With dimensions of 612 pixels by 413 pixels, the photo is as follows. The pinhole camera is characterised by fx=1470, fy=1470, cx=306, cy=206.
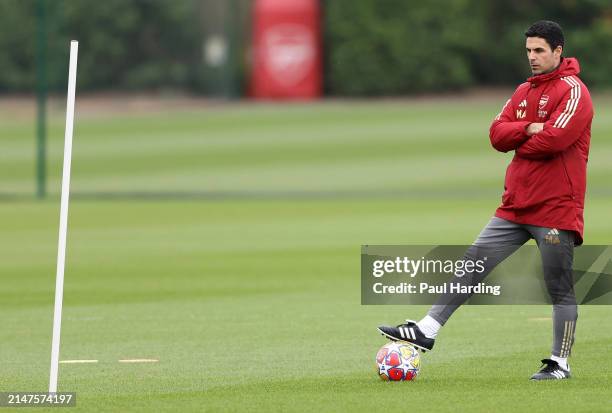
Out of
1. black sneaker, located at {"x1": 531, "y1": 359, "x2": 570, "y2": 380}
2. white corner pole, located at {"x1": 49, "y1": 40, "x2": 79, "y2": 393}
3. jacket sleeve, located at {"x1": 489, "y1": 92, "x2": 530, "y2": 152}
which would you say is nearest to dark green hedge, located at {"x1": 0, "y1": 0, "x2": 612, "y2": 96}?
jacket sleeve, located at {"x1": 489, "y1": 92, "x2": 530, "y2": 152}

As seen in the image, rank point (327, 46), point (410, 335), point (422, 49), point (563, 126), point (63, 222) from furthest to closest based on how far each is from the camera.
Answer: point (422, 49)
point (327, 46)
point (410, 335)
point (563, 126)
point (63, 222)

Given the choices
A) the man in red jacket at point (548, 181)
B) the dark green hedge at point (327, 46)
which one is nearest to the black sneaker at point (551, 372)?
the man in red jacket at point (548, 181)

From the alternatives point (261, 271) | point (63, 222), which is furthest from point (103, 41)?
point (63, 222)

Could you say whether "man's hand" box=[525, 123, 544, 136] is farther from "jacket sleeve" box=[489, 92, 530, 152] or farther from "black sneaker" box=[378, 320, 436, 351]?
"black sneaker" box=[378, 320, 436, 351]

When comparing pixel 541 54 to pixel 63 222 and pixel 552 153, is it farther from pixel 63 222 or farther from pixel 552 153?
pixel 63 222

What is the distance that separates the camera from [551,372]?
32.7ft

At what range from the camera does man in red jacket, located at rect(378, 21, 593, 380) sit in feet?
32.3

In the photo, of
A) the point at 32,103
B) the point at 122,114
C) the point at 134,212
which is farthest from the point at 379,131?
the point at 134,212

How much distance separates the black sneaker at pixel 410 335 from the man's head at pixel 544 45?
1.96 m

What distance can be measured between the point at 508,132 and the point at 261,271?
9046 millimetres

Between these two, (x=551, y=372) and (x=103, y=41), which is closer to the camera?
(x=551, y=372)

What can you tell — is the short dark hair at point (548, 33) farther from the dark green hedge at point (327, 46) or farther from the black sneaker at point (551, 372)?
the dark green hedge at point (327, 46)

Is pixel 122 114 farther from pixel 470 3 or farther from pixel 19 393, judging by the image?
pixel 19 393

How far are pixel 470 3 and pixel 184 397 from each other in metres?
50.1
